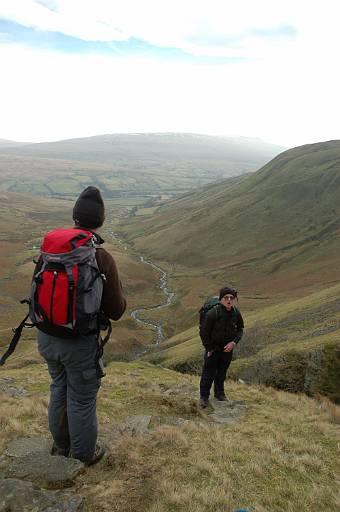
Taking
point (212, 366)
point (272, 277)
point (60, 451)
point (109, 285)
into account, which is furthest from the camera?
point (272, 277)

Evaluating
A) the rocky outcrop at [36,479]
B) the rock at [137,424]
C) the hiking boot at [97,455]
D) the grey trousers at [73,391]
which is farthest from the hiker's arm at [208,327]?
the rocky outcrop at [36,479]

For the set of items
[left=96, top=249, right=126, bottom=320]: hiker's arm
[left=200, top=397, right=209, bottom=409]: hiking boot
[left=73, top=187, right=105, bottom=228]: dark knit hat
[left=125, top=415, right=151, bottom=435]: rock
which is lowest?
[left=200, top=397, right=209, bottom=409]: hiking boot

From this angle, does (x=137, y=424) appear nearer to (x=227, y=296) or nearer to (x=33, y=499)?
(x=227, y=296)

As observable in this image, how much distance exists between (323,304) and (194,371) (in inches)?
804

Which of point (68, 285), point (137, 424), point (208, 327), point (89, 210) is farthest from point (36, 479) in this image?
point (208, 327)

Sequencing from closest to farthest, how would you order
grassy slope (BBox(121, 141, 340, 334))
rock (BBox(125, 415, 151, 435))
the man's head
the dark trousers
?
rock (BBox(125, 415, 151, 435)), the man's head, the dark trousers, grassy slope (BBox(121, 141, 340, 334))

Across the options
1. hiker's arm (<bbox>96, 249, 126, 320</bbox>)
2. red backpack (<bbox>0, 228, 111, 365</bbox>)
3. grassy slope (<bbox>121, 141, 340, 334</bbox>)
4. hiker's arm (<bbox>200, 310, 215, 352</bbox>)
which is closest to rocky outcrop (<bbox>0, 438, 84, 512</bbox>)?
red backpack (<bbox>0, 228, 111, 365</bbox>)

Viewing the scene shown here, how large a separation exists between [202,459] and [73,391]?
3.34 meters

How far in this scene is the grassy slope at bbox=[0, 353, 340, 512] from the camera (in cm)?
776

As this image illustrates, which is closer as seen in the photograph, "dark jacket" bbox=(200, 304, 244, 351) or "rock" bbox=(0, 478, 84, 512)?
"rock" bbox=(0, 478, 84, 512)

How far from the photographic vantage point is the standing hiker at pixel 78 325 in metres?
7.80

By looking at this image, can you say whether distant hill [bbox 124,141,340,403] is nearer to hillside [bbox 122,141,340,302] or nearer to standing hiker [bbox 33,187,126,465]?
hillside [bbox 122,141,340,302]

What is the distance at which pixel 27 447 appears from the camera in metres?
9.66

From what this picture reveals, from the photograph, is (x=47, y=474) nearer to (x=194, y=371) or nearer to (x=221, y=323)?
(x=221, y=323)
